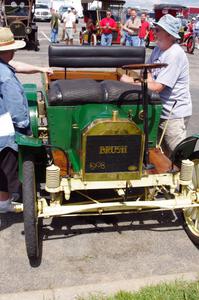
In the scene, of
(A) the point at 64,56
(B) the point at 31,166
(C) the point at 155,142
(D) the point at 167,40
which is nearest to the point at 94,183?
(B) the point at 31,166

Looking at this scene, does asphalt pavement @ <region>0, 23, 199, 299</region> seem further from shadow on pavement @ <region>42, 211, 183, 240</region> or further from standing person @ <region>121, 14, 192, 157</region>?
standing person @ <region>121, 14, 192, 157</region>

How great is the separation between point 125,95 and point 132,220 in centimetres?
114

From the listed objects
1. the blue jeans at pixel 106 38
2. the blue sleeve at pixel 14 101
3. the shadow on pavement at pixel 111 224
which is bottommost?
the blue jeans at pixel 106 38

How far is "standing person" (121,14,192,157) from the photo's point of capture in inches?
141

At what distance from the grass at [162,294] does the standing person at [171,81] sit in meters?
1.47

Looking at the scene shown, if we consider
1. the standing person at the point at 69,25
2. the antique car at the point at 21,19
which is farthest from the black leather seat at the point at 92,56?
the standing person at the point at 69,25

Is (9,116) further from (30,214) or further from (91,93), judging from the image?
(30,214)

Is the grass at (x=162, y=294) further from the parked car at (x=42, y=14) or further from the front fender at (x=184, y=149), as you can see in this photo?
the parked car at (x=42, y=14)

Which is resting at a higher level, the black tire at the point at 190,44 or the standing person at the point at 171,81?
the standing person at the point at 171,81

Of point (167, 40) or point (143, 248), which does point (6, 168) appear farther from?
point (167, 40)

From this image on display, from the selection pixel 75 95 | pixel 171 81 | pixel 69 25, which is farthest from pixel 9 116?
pixel 69 25

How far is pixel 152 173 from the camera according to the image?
11.1ft

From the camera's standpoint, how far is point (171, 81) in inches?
142

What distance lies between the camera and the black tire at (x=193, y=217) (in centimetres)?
347
